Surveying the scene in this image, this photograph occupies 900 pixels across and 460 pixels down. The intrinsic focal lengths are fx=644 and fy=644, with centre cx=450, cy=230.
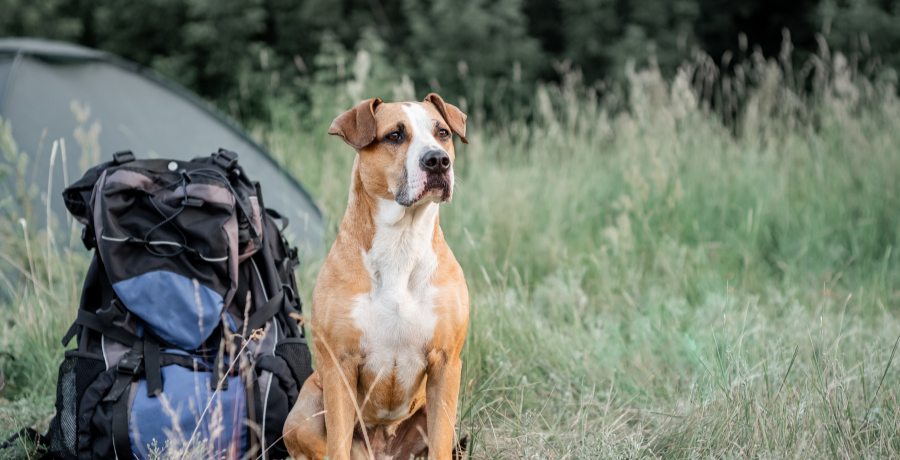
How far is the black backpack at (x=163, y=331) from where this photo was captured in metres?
2.24

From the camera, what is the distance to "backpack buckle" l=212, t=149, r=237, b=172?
262 cm

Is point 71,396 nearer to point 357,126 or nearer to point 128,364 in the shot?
point 128,364

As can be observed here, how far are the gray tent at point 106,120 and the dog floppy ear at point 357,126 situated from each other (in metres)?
1.74

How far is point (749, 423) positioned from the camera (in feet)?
6.85

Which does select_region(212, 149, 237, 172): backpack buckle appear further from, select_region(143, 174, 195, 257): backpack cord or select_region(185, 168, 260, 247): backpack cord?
select_region(143, 174, 195, 257): backpack cord

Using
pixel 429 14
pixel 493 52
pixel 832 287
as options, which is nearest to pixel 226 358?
pixel 832 287

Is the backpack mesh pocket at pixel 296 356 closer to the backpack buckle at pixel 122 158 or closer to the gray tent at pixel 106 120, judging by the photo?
the backpack buckle at pixel 122 158

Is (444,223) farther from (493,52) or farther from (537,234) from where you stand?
(493,52)

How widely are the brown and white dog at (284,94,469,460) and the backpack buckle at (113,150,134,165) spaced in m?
1.01

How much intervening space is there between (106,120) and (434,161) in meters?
3.18

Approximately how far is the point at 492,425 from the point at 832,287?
2.57 meters

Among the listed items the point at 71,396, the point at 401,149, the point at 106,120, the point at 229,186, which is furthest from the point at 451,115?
the point at 106,120

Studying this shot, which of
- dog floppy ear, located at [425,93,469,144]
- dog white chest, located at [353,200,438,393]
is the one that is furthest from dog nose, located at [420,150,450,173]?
dog floppy ear, located at [425,93,469,144]

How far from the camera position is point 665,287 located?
3766 mm
